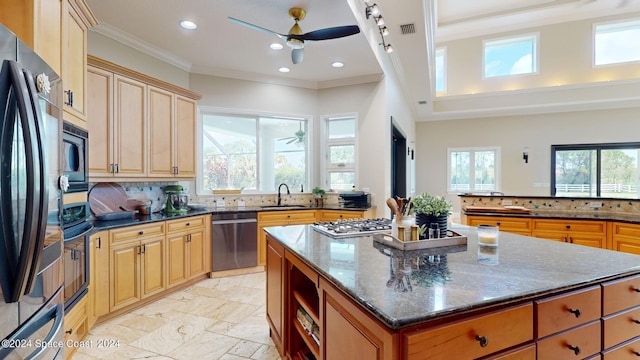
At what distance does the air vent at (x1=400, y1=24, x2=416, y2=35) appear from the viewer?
370cm

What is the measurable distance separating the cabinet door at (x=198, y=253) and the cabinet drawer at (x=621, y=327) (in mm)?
3645

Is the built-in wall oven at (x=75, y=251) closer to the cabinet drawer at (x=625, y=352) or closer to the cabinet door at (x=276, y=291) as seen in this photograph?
the cabinet door at (x=276, y=291)

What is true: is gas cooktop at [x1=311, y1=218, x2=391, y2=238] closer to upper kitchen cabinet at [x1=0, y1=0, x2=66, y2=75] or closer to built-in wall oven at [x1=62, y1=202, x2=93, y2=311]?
built-in wall oven at [x1=62, y1=202, x2=93, y2=311]

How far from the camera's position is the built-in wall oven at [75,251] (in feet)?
6.38

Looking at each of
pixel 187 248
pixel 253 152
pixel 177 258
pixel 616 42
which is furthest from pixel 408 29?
pixel 616 42

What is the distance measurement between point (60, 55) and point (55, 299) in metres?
1.55

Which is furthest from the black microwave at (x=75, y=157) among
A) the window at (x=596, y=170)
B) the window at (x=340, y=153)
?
the window at (x=596, y=170)

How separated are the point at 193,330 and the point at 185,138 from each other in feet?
7.63

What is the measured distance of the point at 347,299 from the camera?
3.78ft

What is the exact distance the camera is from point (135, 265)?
296 centimetres

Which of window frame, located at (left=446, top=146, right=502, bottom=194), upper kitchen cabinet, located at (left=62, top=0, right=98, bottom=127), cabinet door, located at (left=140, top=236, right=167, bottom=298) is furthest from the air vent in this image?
window frame, located at (left=446, top=146, right=502, bottom=194)

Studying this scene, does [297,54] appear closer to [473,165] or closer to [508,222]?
[508,222]

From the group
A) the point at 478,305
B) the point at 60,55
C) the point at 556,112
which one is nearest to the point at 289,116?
the point at 60,55

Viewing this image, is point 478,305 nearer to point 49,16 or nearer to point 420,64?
point 49,16
